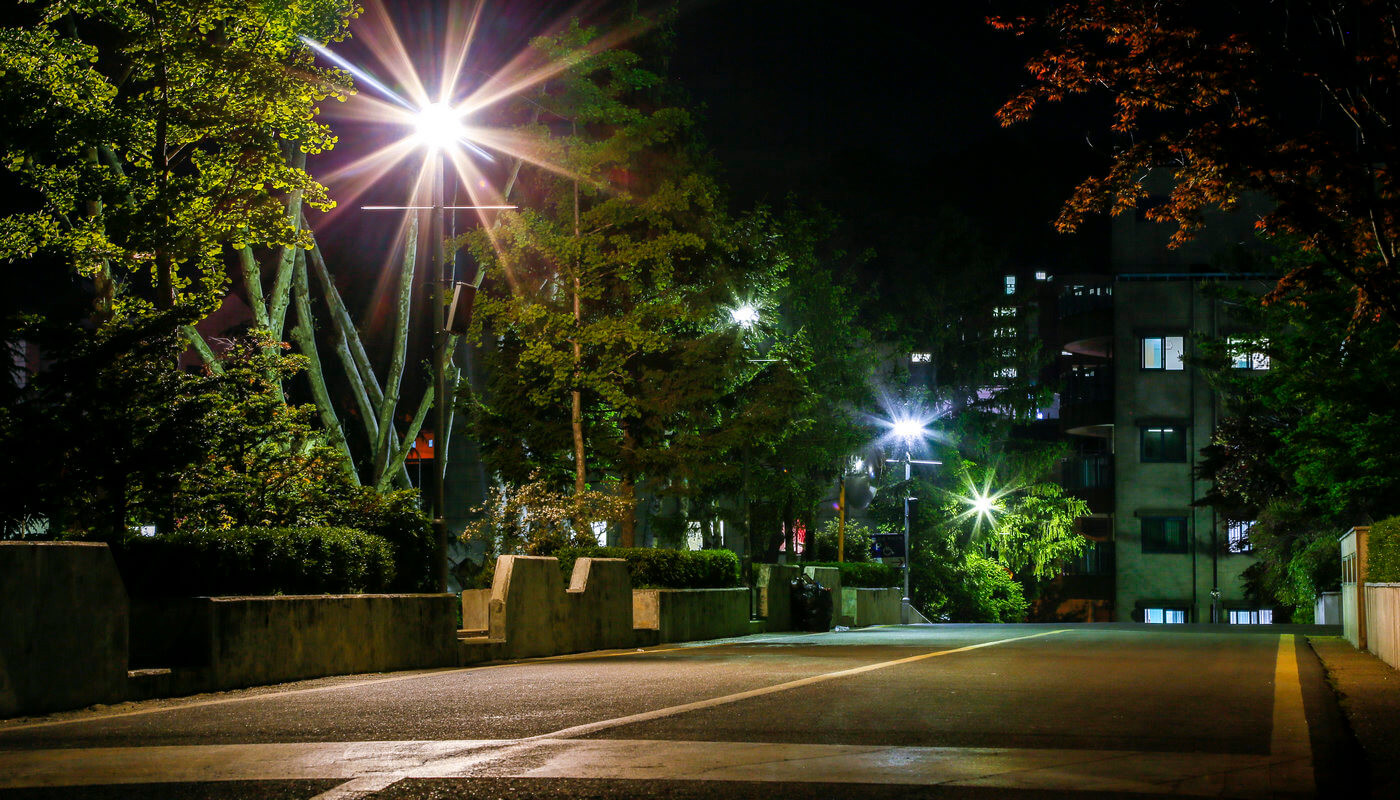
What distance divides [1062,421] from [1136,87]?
5816 cm

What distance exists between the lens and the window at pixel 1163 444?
217 feet

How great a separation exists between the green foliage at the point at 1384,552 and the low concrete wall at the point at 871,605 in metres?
20.7

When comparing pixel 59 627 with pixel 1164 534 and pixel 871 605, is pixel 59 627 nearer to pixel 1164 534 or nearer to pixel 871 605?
pixel 871 605

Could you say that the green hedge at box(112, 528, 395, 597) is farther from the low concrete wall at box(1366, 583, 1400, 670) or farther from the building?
the building

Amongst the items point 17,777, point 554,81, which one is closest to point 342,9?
point 554,81

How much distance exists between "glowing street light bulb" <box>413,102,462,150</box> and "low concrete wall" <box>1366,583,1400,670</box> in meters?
13.7

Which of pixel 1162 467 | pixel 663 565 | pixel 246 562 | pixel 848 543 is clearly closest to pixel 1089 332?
pixel 1162 467

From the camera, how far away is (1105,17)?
50.3 ft

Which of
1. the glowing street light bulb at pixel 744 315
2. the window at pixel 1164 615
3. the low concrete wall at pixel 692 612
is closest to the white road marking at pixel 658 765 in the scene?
the low concrete wall at pixel 692 612

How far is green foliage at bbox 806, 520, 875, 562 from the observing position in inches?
1998

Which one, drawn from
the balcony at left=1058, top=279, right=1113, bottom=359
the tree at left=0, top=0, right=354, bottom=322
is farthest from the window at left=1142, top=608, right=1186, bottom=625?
the tree at left=0, top=0, right=354, bottom=322

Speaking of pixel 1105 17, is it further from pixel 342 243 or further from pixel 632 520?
pixel 342 243

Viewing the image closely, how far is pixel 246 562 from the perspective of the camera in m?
14.4

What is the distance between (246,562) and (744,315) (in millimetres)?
21745
